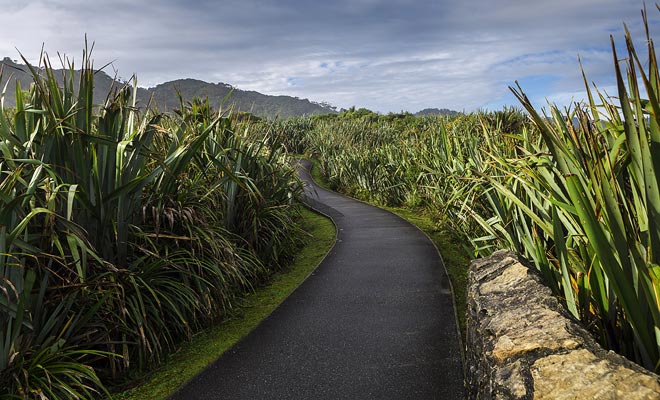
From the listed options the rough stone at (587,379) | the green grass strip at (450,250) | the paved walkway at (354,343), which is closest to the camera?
the rough stone at (587,379)

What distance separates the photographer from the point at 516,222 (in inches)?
160

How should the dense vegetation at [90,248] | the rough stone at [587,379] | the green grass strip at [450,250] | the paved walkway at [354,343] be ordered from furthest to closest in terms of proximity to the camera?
1. the green grass strip at [450,250]
2. the paved walkway at [354,343]
3. the dense vegetation at [90,248]
4. the rough stone at [587,379]

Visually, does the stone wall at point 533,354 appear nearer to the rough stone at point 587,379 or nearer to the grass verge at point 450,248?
the rough stone at point 587,379

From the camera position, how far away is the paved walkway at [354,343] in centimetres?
376

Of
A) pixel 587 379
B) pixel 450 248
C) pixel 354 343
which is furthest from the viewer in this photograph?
pixel 450 248

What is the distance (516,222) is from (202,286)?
Answer: 321 centimetres

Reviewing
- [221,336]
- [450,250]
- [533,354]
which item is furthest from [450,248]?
[533,354]

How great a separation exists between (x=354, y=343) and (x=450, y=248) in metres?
4.29

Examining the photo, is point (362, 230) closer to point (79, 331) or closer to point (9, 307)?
point (79, 331)

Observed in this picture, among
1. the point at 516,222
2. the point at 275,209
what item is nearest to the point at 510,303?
the point at 516,222

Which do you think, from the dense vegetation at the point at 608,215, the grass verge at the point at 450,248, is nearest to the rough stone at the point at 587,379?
the dense vegetation at the point at 608,215

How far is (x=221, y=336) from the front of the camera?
487cm

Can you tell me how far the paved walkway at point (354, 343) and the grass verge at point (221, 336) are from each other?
136 millimetres

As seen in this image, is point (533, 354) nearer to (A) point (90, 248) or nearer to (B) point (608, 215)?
(B) point (608, 215)
